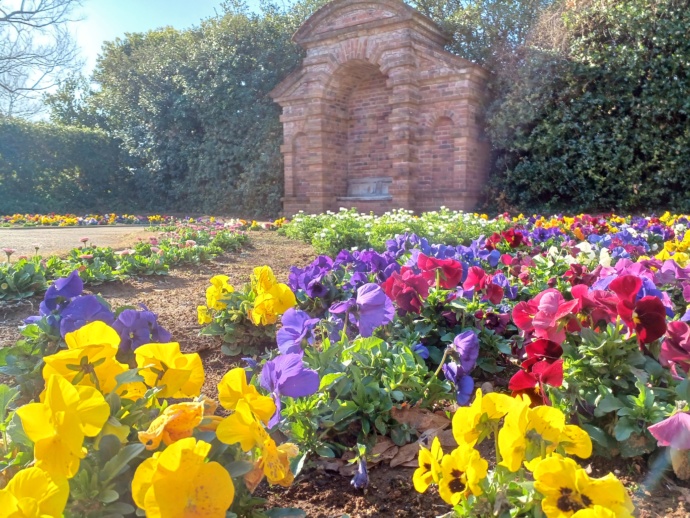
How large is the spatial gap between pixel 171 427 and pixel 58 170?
1830 cm

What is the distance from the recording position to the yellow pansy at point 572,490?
2.50 feet

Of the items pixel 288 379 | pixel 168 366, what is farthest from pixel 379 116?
pixel 168 366

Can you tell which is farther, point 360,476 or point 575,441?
point 360,476

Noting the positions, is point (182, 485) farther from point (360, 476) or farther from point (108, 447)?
point (360, 476)

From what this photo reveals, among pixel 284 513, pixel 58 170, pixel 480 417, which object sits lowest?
pixel 284 513

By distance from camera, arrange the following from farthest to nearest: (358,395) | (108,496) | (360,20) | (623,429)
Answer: (360,20) < (358,395) < (623,429) < (108,496)

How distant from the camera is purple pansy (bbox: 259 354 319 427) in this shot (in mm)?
1167

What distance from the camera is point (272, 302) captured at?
1.93m

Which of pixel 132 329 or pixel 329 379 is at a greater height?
pixel 132 329

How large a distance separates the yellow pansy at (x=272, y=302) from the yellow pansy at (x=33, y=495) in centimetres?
118

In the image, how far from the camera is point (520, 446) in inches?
36.4

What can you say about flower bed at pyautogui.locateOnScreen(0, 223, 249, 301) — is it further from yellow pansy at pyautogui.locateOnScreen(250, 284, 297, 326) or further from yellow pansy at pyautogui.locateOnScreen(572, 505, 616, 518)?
yellow pansy at pyautogui.locateOnScreen(572, 505, 616, 518)

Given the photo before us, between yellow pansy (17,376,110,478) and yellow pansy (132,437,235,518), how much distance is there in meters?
0.11

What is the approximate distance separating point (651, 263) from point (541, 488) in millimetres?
1813
